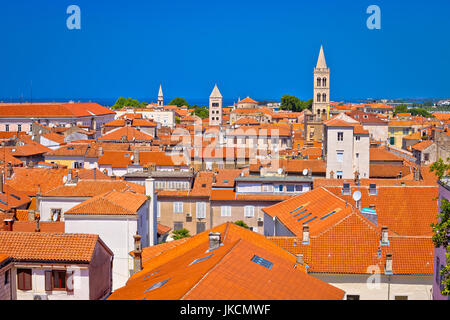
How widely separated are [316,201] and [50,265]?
13148 millimetres

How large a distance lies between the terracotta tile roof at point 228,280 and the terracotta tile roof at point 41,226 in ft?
19.5

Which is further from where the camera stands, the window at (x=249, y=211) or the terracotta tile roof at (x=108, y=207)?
the window at (x=249, y=211)

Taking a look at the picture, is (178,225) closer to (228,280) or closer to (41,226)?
(41,226)

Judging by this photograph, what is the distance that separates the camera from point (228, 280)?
1066 cm


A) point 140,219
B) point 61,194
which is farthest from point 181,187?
point 140,219

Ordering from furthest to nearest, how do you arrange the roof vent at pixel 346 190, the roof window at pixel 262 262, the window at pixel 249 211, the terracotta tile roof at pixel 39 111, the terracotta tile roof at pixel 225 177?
the terracotta tile roof at pixel 39 111, the terracotta tile roof at pixel 225 177, the window at pixel 249 211, the roof vent at pixel 346 190, the roof window at pixel 262 262

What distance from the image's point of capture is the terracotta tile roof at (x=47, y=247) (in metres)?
13.8

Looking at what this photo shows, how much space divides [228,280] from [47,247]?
18.0 feet

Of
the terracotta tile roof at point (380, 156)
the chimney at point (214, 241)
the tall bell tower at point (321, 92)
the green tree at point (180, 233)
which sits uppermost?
the tall bell tower at point (321, 92)

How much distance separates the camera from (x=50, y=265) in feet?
45.6

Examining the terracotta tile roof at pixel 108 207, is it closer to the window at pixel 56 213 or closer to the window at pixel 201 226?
the window at pixel 56 213

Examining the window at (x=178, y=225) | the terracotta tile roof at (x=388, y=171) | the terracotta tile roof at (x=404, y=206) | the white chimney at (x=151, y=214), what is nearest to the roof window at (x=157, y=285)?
the white chimney at (x=151, y=214)
